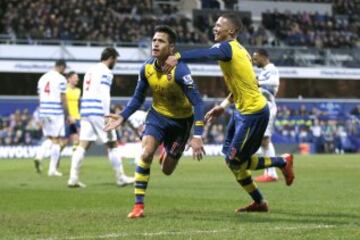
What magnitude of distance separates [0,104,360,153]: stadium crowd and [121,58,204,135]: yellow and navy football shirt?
24.6 metres

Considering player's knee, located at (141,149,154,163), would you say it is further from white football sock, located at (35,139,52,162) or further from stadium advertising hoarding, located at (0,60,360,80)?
stadium advertising hoarding, located at (0,60,360,80)

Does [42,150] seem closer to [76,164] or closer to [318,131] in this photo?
[76,164]

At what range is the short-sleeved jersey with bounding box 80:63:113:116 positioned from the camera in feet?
55.5

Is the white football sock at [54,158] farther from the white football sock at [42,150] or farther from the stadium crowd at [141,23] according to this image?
the stadium crowd at [141,23]

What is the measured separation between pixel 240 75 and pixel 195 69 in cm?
3655

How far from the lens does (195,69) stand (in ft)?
155

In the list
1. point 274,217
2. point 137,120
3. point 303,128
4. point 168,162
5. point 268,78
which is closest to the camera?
point 274,217

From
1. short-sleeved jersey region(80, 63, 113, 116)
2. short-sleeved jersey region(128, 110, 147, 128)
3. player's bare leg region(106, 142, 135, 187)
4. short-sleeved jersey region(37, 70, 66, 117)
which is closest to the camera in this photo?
player's bare leg region(106, 142, 135, 187)

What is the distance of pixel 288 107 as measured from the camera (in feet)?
153

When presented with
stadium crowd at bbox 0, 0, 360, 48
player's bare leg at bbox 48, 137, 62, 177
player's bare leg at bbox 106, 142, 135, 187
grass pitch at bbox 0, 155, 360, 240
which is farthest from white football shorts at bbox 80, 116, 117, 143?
stadium crowd at bbox 0, 0, 360, 48

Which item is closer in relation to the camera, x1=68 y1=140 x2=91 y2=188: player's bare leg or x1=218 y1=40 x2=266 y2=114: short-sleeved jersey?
x1=218 y1=40 x2=266 y2=114: short-sleeved jersey

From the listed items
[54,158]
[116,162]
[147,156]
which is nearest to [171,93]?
[147,156]

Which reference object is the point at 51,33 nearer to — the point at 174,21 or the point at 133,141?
the point at 174,21

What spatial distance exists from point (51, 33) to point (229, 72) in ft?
117
